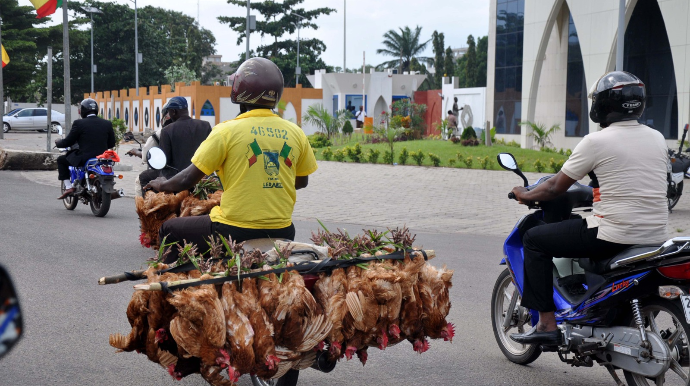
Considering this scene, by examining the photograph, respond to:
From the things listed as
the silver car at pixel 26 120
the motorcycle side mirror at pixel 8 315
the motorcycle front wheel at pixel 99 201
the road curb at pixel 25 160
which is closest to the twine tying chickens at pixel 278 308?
the motorcycle side mirror at pixel 8 315

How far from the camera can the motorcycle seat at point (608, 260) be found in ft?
12.6

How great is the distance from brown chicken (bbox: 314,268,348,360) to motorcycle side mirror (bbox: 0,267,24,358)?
8.03 ft

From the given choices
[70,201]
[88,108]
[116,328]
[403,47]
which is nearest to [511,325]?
[116,328]

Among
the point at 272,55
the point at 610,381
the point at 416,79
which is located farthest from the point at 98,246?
the point at 272,55

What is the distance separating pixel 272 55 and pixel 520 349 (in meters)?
65.0

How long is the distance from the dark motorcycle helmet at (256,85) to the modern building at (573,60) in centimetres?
2324

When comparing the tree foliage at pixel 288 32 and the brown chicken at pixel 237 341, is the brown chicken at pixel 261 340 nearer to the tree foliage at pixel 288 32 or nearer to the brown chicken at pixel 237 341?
the brown chicken at pixel 237 341

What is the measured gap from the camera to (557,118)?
3400 cm

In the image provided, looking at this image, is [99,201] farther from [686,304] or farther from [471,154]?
[471,154]

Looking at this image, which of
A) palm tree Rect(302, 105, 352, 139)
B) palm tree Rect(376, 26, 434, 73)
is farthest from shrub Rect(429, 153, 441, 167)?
palm tree Rect(376, 26, 434, 73)

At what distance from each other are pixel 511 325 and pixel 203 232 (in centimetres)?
225

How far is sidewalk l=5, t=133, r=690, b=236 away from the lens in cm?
1209

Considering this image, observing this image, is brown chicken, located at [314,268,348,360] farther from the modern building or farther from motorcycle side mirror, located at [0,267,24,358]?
the modern building

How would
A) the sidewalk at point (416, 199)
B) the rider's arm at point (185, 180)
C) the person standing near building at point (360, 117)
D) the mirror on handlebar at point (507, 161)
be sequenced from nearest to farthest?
the rider's arm at point (185, 180), the mirror on handlebar at point (507, 161), the sidewalk at point (416, 199), the person standing near building at point (360, 117)
